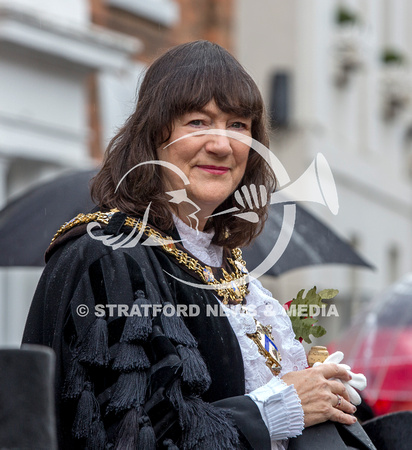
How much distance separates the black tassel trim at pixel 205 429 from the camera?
7.52 feet

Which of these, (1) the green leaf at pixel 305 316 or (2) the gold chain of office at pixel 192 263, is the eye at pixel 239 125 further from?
(1) the green leaf at pixel 305 316

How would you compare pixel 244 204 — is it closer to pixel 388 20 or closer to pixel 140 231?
pixel 140 231

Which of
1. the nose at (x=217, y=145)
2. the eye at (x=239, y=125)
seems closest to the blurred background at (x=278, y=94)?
the eye at (x=239, y=125)

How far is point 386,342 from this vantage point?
6488 mm

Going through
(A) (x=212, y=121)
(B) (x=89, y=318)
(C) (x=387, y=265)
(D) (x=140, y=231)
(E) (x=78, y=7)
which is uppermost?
(E) (x=78, y=7)

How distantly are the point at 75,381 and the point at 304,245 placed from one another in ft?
9.29

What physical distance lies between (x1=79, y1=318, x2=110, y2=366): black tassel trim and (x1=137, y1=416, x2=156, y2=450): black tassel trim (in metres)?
0.16

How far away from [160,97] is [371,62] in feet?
53.5

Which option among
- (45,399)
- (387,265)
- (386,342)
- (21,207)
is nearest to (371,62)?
(387,265)

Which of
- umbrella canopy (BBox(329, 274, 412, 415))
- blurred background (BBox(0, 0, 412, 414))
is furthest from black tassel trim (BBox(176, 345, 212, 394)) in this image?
umbrella canopy (BBox(329, 274, 412, 415))

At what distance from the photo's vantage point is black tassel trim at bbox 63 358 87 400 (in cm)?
229

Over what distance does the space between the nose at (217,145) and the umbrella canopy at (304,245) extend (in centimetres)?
175

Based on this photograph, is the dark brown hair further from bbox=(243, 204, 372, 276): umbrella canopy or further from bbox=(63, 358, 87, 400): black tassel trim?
bbox=(243, 204, 372, 276): umbrella canopy

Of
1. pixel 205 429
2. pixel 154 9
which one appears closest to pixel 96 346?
pixel 205 429
